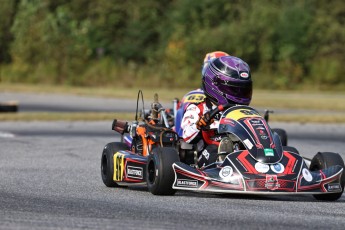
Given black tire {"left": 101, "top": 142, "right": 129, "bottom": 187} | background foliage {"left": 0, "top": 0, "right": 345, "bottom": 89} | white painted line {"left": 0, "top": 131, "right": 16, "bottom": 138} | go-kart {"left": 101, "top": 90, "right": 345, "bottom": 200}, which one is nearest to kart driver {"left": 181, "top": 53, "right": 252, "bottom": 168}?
go-kart {"left": 101, "top": 90, "right": 345, "bottom": 200}

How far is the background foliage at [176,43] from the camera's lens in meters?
39.2

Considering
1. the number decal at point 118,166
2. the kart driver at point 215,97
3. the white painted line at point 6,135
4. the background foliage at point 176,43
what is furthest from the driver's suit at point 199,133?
the background foliage at point 176,43

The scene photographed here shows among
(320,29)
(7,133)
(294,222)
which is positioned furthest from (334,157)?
(320,29)

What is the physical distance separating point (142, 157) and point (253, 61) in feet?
105

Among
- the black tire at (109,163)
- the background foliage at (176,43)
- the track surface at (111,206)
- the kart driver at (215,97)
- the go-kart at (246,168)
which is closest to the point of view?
the track surface at (111,206)

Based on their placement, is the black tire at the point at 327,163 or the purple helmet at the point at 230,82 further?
the purple helmet at the point at 230,82

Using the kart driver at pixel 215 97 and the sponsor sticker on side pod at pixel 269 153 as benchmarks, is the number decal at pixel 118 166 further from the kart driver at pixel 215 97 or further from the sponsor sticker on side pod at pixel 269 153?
the sponsor sticker on side pod at pixel 269 153

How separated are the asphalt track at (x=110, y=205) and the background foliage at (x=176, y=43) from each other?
2634 cm

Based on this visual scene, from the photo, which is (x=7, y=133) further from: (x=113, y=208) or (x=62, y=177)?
(x=113, y=208)

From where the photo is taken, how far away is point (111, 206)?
7.41 meters

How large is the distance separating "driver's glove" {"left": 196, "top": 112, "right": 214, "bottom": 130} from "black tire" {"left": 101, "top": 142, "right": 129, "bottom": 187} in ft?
3.56

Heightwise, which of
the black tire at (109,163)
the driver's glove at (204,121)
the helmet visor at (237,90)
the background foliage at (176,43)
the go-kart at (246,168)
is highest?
the helmet visor at (237,90)

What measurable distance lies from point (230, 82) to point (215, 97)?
0.26 meters

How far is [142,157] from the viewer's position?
9.09m
